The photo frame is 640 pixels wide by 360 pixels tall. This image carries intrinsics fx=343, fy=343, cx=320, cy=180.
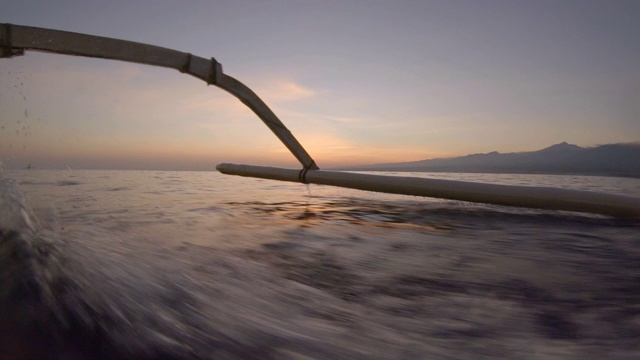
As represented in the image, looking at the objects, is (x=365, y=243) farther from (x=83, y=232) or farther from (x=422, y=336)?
(x=83, y=232)

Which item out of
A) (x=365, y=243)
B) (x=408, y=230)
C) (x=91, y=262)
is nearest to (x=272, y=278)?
(x=91, y=262)

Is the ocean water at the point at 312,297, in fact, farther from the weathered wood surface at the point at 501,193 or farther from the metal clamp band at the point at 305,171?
the metal clamp band at the point at 305,171

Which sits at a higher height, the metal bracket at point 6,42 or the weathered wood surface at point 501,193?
the metal bracket at point 6,42

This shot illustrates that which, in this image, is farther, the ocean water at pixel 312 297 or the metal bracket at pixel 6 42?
the metal bracket at pixel 6 42

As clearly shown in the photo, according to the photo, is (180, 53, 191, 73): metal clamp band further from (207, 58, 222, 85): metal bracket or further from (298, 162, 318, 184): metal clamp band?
(298, 162, 318, 184): metal clamp band

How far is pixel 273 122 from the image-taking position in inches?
194

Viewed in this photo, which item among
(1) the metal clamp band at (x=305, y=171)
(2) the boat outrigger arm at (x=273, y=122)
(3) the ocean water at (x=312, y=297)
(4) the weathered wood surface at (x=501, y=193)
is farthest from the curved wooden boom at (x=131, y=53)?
(3) the ocean water at (x=312, y=297)

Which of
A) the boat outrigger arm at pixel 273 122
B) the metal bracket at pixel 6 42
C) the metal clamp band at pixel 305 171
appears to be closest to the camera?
the metal bracket at pixel 6 42

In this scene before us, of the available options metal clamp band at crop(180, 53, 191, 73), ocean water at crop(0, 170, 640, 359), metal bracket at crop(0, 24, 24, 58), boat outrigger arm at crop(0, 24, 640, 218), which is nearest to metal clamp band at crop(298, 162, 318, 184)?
boat outrigger arm at crop(0, 24, 640, 218)

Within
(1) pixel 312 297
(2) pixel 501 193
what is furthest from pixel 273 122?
(1) pixel 312 297

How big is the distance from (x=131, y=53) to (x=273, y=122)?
6.85ft

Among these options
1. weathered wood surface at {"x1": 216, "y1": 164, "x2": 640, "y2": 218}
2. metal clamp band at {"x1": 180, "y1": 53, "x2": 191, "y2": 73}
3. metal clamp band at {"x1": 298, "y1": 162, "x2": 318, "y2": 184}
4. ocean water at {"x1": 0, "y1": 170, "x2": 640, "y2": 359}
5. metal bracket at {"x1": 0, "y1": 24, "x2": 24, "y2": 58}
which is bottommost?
ocean water at {"x1": 0, "y1": 170, "x2": 640, "y2": 359}

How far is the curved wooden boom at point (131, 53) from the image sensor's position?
2.56 metres

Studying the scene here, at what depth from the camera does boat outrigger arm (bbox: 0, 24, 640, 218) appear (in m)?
2.67
